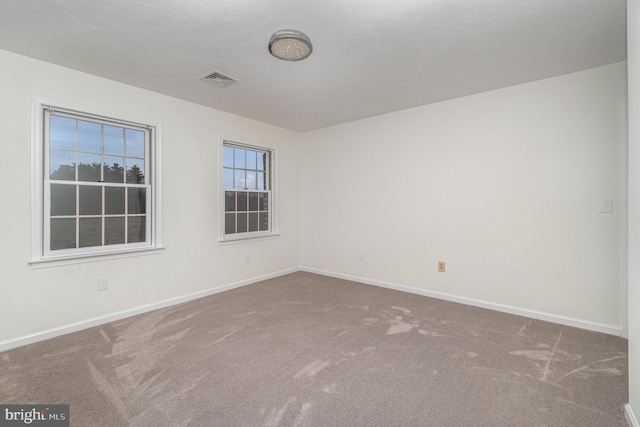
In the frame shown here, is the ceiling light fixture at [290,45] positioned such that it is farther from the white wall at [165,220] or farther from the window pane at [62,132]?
the window pane at [62,132]

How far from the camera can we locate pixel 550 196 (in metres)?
2.92

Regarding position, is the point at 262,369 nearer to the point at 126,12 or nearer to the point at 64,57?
the point at 126,12

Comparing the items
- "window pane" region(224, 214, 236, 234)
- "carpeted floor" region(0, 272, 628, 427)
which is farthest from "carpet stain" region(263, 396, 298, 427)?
"window pane" region(224, 214, 236, 234)

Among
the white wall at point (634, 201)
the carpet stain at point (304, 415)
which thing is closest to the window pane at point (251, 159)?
the carpet stain at point (304, 415)

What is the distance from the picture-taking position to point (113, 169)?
10.1ft

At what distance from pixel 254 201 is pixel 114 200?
6.14 ft

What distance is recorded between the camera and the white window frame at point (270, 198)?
3943 millimetres

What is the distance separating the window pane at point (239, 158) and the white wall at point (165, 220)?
0.21 metres

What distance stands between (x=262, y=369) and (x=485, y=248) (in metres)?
2.73

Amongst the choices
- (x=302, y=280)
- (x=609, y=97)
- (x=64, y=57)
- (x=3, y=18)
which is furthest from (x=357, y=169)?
(x=3, y=18)

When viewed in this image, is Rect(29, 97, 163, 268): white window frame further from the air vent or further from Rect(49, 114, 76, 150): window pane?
the air vent

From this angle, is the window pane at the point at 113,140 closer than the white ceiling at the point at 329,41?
No

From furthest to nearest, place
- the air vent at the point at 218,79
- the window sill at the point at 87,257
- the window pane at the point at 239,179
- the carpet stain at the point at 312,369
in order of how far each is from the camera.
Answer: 1. the window pane at the point at 239,179
2. the air vent at the point at 218,79
3. the window sill at the point at 87,257
4. the carpet stain at the point at 312,369

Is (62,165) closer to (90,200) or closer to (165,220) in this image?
(90,200)
